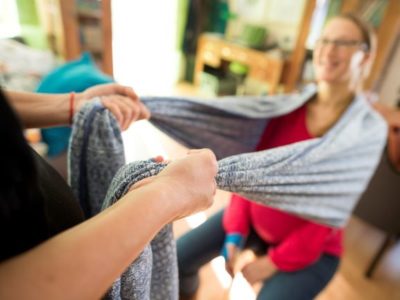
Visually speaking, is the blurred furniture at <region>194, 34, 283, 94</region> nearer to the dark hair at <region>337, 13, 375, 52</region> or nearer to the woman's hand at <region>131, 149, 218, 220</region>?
the dark hair at <region>337, 13, 375, 52</region>

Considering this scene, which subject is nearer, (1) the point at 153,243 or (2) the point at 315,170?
(1) the point at 153,243

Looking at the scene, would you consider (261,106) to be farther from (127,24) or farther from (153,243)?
(127,24)

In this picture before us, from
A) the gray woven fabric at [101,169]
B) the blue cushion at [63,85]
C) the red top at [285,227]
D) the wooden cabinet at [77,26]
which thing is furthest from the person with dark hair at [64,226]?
the wooden cabinet at [77,26]

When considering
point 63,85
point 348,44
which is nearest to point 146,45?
Result: point 63,85

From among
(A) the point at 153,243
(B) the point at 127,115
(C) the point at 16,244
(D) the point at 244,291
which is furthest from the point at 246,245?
(C) the point at 16,244

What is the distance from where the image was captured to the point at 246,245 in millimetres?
958

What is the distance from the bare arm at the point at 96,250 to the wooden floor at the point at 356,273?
2.18 ft

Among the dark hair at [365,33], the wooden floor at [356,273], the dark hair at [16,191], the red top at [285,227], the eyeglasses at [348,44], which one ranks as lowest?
the wooden floor at [356,273]

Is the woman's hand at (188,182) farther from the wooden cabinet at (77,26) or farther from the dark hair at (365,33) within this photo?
the wooden cabinet at (77,26)

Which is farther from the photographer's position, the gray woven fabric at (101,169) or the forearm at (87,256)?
the gray woven fabric at (101,169)

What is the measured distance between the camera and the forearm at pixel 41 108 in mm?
532

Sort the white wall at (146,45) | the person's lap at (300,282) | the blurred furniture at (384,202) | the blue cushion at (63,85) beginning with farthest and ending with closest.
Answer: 1. the white wall at (146,45)
2. the blurred furniture at (384,202)
3. the blue cushion at (63,85)
4. the person's lap at (300,282)

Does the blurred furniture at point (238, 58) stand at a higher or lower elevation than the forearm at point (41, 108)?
lower

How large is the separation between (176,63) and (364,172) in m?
3.38
